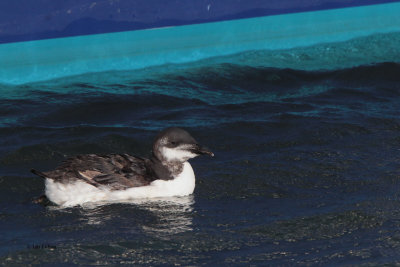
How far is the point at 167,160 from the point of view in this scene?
7.15 meters

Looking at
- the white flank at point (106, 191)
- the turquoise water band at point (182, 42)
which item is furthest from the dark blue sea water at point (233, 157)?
the turquoise water band at point (182, 42)

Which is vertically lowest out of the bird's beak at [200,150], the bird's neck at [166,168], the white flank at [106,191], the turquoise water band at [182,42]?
the white flank at [106,191]

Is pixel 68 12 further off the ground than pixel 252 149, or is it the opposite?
pixel 68 12

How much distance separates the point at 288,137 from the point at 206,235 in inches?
127

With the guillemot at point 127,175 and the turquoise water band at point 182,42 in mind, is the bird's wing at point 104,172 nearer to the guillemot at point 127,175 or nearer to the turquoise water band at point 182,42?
the guillemot at point 127,175

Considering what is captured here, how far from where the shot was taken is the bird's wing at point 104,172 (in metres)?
6.91

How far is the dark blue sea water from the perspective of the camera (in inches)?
223

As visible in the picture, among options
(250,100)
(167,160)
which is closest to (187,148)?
(167,160)

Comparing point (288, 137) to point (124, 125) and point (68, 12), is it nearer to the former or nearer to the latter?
point (124, 125)

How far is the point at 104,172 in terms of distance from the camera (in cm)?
697

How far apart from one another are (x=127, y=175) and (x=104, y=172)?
228 millimetres

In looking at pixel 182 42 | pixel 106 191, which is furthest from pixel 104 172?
pixel 182 42

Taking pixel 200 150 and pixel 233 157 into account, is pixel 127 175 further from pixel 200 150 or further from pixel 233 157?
pixel 233 157

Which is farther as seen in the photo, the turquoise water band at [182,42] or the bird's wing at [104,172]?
the turquoise water band at [182,42]
